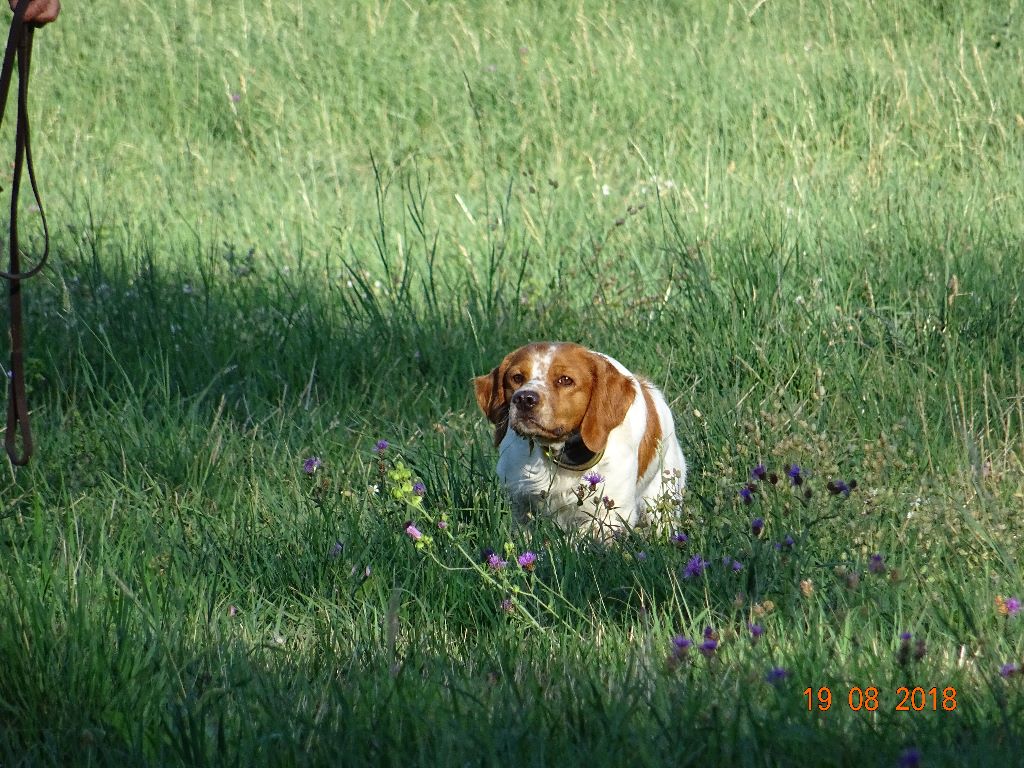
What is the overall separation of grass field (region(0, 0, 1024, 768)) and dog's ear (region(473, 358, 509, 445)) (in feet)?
0.39

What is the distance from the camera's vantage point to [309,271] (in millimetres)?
5586

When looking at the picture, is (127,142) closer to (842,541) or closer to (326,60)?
(326,60)

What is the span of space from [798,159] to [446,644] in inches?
168

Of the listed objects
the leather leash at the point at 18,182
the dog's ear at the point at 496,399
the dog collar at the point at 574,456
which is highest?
the leather leash at the point at 18,182

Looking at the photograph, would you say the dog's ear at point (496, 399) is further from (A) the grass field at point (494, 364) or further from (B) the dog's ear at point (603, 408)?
(B) the dog's ear at point (603, 408)

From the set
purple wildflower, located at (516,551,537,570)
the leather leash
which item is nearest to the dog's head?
purple wildflower, located at (516,551,537,570)

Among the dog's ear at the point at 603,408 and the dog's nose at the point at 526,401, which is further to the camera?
the dog's ear at the point at 603,408

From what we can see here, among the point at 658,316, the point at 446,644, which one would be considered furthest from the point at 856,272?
the point at 446,644

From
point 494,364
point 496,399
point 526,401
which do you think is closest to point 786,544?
point 526,401

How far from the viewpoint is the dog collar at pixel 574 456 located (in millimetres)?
3727

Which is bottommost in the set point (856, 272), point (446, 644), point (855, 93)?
point (446, 644)
